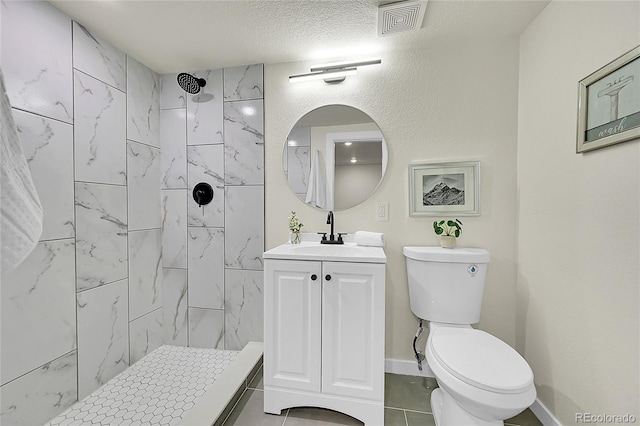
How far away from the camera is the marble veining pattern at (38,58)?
133cm

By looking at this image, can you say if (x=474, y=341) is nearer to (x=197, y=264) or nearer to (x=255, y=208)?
(x=255, y=208)

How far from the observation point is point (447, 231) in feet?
5.92

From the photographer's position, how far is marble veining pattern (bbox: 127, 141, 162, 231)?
6.59 ft

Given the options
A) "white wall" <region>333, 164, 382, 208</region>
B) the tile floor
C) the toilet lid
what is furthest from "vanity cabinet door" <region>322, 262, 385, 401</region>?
"white wall" <region>333, 164, 382, 208</region>

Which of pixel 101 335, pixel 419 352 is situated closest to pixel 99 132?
pixel 101 335

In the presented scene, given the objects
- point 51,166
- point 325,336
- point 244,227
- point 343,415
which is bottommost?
point 343,415

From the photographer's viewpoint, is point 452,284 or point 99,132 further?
point 99,132

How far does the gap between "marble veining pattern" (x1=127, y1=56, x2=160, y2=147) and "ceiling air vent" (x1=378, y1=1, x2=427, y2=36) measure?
1771 millimetres

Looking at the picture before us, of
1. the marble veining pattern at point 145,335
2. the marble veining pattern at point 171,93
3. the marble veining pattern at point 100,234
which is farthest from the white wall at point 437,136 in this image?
the marble veining pattern at point 145,335

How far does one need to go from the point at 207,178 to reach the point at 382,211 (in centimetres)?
139

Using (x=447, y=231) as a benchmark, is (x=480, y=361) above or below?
below

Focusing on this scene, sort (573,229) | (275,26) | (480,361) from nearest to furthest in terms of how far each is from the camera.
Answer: (480,361), (573,229), (275,26)

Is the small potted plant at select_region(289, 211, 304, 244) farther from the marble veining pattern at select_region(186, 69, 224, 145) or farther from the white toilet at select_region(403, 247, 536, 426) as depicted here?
the marble veining pattern at select_region(186, 69, 224, 145)

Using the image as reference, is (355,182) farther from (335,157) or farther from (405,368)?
(405,368)
